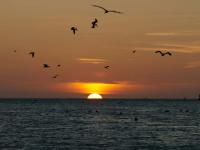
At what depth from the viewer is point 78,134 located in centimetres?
9238

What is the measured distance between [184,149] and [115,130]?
28.0 meters

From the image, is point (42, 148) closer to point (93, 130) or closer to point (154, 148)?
point (154, 148)

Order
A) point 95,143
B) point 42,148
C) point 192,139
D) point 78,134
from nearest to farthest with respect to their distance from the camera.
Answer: point 42,148 → point 95,143 → point 192,139 → point 78,134

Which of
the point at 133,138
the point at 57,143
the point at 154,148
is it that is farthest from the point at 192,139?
the point at 57,143

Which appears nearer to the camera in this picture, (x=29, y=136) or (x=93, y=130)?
(x=29, y=136)

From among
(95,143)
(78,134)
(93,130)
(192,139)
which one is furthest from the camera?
(93,130)

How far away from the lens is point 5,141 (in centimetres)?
8138

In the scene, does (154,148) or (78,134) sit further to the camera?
(78,134)

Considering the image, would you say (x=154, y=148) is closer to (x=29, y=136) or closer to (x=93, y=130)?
(x=29, y=136)

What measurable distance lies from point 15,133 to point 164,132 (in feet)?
69.9

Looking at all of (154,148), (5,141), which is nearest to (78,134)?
(5,141)

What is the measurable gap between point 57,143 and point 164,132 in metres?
22.3

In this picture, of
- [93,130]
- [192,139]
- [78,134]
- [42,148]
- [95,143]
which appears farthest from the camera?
[93,130]

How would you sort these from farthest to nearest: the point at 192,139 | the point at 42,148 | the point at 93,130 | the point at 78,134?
the point at 93,130
the point at 78,134
the point at 192,139
the point at 42,148
